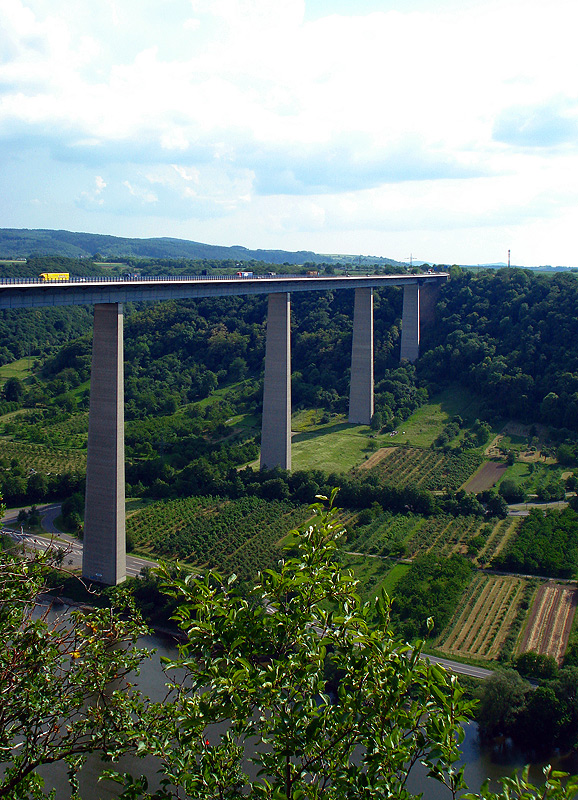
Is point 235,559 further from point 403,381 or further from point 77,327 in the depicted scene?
point 77,327

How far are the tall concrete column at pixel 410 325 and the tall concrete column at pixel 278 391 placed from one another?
25.6 metres

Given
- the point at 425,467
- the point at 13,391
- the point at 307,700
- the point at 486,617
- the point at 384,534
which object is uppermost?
the point at 307,700

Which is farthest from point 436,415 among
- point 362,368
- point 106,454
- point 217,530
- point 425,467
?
point 106,454

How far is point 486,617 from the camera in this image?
27.7 m

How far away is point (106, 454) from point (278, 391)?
16.0 meters

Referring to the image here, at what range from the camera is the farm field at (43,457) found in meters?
46.1

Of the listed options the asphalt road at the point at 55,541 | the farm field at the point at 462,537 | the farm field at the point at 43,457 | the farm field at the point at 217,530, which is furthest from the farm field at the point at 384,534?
the farm field at the point at 43,457

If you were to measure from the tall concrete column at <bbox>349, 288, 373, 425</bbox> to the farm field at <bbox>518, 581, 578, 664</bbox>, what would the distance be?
2817 centimetres

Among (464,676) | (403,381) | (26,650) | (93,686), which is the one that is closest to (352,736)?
(93,686)

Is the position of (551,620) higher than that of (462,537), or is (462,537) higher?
(462,537)

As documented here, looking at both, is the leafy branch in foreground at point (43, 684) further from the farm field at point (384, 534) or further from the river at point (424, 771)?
the farm field at point (384, 534)

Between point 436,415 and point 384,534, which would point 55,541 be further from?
point 436,415

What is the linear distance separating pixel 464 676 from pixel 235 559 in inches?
477

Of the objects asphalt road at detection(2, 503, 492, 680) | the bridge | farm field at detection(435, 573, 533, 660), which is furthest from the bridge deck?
farm field at detection(435, 573, 533, 660)
